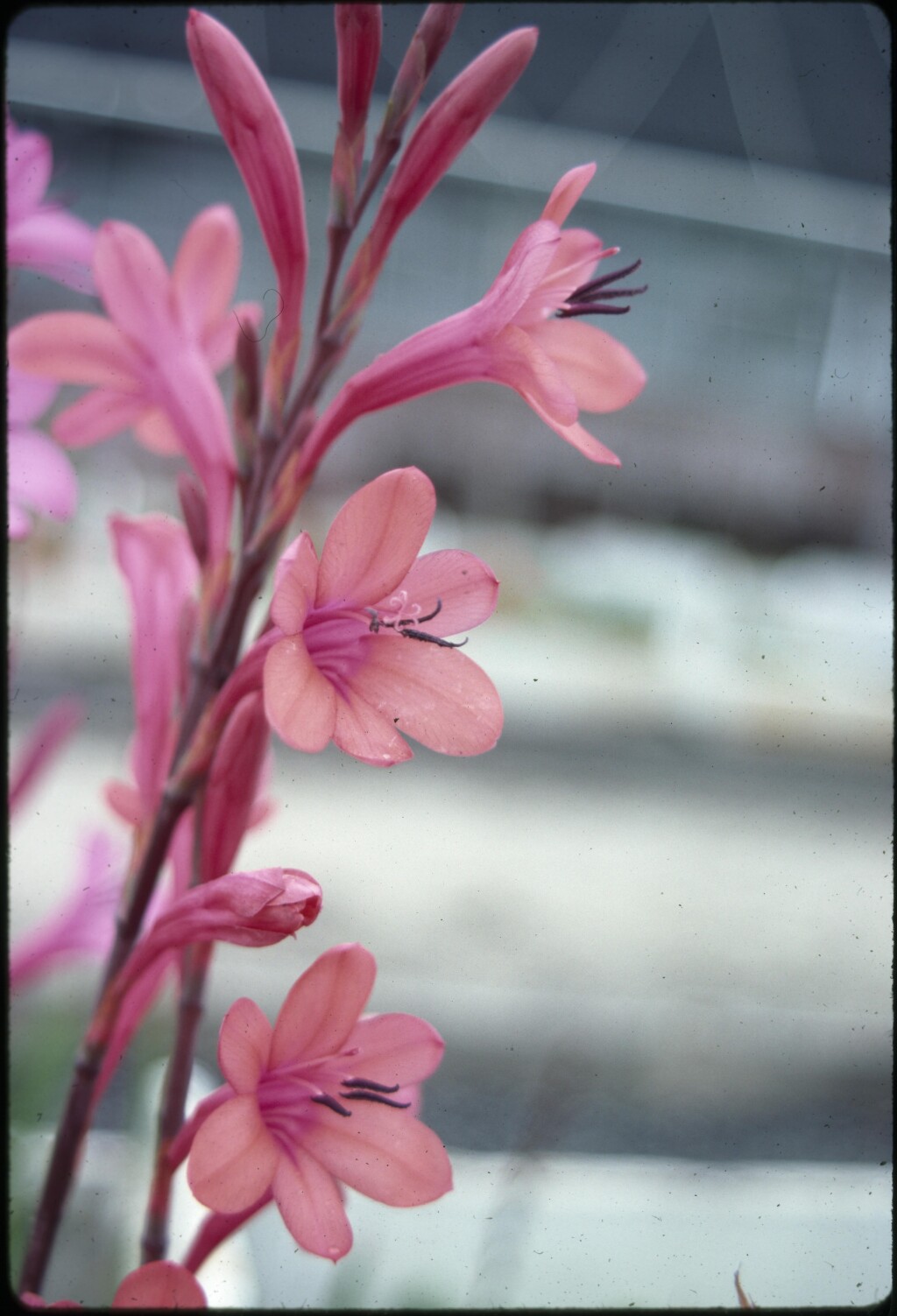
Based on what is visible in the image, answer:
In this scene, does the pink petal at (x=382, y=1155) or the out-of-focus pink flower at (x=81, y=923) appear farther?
the out-of-focus pink flower at (x=81, y=923)

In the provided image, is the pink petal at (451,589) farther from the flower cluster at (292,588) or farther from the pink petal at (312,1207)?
the pink petal at (312,1207)

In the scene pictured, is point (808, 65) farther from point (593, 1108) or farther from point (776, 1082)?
point (776, 1082)

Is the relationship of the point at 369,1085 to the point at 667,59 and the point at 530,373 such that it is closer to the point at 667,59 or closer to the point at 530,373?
the point at 530,373

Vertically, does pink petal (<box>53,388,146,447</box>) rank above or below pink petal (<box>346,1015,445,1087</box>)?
above

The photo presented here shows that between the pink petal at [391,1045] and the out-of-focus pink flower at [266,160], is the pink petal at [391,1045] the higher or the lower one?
the lower one

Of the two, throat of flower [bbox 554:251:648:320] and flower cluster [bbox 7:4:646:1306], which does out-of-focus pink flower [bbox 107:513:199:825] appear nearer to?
flower cluster [bbox 7:4:646:1306]

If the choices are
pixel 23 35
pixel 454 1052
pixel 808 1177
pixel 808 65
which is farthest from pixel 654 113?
pixel 454 1052

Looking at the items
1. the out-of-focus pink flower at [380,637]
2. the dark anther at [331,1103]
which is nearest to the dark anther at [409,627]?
the out-of-focus pink flower at [380,637]

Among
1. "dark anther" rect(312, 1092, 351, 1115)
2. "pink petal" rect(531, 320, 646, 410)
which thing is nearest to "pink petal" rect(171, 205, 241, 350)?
"pink petal" rect(531, 320, 646, 410)
